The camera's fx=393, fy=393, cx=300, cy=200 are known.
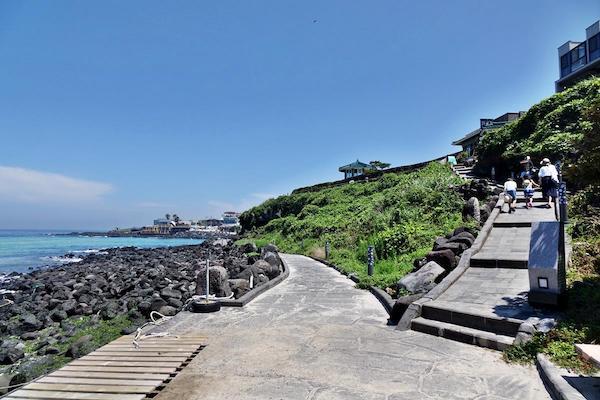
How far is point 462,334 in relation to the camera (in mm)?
5809

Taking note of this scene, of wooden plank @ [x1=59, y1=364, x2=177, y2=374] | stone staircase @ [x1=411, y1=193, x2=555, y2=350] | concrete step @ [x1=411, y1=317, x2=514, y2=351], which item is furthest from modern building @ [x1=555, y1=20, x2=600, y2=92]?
wooden plank @ [x1=59, y1=364, x2=177, y2=374]

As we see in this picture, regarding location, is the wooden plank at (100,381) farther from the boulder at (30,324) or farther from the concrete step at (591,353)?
the boulder at (30,324)

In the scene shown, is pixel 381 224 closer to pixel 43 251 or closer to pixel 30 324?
pixel 30 324

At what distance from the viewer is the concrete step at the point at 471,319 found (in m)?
5.56

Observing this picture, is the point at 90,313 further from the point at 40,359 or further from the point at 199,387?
the point at 199,387

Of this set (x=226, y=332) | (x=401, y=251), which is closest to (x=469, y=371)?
(x=226, y=332)

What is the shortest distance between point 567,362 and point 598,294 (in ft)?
6.40

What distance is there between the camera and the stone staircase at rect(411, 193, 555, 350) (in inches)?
223

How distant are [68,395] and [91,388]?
8.6 inches

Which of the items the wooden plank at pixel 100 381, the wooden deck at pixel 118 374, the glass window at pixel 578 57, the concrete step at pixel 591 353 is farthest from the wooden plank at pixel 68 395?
the glass window at pixel 578 57

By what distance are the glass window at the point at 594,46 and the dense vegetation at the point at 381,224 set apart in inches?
795

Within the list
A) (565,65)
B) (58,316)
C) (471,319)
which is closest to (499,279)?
(471,319)

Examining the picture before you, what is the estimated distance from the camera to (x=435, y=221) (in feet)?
54.1

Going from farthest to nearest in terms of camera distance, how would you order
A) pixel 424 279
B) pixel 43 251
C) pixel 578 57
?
1. pixel 43 251
2. pixel 578 57
3. pixel 424 279
